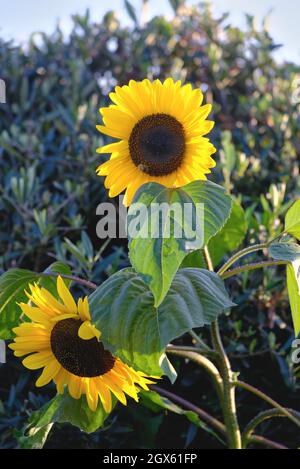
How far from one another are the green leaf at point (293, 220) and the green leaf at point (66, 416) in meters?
0.46

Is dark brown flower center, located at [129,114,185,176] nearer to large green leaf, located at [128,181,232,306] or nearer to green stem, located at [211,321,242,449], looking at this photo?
large green leaf, located at [128,181,232,306]

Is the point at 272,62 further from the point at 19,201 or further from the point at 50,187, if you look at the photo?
the point at 19,201

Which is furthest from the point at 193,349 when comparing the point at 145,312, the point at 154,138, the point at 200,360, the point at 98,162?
the point at 98,162

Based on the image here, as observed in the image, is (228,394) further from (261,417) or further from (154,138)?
(154,138)

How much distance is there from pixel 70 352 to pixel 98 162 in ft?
3.56

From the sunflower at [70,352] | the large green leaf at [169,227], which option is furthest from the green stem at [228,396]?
the large green leaf at [169,227]

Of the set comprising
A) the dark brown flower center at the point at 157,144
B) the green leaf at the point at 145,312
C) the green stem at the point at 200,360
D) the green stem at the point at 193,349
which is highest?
the dark brown flower center at the point at 157,144

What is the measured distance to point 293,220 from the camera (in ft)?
4.55

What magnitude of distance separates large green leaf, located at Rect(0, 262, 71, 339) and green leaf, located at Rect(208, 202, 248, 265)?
364 millimetres

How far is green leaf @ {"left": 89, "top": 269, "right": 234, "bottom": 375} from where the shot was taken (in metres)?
1.20

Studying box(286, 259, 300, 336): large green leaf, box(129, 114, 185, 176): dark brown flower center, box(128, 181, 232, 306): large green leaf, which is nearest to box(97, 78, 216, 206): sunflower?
box(129, 114, 185, 176): dark brown flower center

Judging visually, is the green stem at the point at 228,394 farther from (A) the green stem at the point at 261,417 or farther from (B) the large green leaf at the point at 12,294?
(B) the large green leaf at the point at 12,294

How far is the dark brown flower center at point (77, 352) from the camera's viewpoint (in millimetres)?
1366
